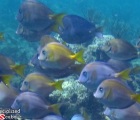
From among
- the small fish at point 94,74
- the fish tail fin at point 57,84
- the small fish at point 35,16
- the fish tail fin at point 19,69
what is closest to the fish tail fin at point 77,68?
the small fish at point 94,74

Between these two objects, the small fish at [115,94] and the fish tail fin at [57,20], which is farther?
the fish tail fin at [57,20]

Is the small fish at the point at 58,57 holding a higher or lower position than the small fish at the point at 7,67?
lower

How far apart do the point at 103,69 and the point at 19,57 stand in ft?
29.1

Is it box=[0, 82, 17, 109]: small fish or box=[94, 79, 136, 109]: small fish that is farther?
box=[0, 82, 17, 109]: small fish

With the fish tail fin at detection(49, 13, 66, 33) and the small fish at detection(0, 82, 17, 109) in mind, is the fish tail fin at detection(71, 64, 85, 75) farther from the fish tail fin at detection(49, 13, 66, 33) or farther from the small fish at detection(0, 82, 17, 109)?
the small fish at detection(0, 82, 17, 109)

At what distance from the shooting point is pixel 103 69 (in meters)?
3.60

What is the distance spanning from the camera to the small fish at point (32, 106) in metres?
3.54

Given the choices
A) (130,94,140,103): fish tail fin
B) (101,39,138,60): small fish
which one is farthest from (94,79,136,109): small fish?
(101,39,138,60): small fish

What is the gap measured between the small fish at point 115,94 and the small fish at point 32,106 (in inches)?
27.1

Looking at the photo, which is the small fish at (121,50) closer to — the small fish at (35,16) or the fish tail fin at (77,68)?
the fish tail fin at (77,68)

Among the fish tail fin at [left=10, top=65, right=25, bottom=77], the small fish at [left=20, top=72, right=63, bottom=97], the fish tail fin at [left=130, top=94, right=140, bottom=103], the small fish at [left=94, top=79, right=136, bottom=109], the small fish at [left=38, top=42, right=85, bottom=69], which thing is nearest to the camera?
the fish tail fin at [left=130, top=94, right=140, bottom=103]

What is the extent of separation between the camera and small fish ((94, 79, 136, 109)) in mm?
3229

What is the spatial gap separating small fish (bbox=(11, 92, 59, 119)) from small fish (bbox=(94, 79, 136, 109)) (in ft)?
2.26

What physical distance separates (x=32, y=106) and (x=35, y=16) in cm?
151
